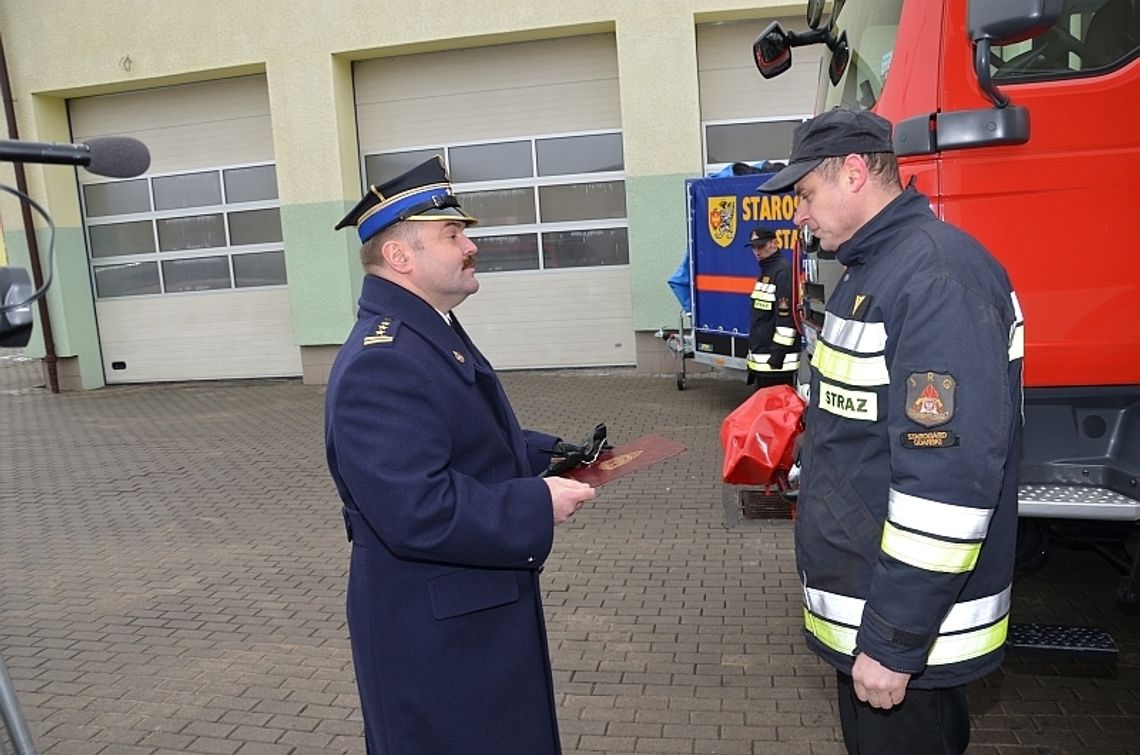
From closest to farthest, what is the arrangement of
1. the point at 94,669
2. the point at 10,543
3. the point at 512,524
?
the point at 512,524 → the point at 94,669 → the point at 10,543

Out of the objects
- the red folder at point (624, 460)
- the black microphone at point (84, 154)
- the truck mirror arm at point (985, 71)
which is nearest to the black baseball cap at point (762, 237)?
the truck mirror arm at point (985, 71)

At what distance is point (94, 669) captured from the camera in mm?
4461

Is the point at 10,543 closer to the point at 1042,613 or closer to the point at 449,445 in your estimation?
the point at 449,445

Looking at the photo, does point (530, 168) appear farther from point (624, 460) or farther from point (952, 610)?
point (952, 610)

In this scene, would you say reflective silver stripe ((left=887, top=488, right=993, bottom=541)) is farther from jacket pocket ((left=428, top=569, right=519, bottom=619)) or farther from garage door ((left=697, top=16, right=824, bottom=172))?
garage door ((left=697, top=16, right=824, bottom=172))

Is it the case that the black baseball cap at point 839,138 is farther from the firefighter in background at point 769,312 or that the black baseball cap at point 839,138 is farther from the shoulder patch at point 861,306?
the firefighter in background at point 769,312

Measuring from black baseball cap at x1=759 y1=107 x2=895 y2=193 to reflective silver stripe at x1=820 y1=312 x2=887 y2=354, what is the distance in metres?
0.37

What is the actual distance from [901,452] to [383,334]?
1.18 m

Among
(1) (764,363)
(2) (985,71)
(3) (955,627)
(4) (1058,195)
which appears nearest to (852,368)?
(3) (955,627)

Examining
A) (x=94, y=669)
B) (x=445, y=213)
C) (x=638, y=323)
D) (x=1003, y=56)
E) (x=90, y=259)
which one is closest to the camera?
(x=445, y=213)

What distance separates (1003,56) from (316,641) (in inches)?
153

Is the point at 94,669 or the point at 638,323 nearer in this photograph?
the point at 94,669

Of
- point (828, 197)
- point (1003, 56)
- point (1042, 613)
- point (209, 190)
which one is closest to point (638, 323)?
point (209, 190)

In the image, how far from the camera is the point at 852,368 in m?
2.12
